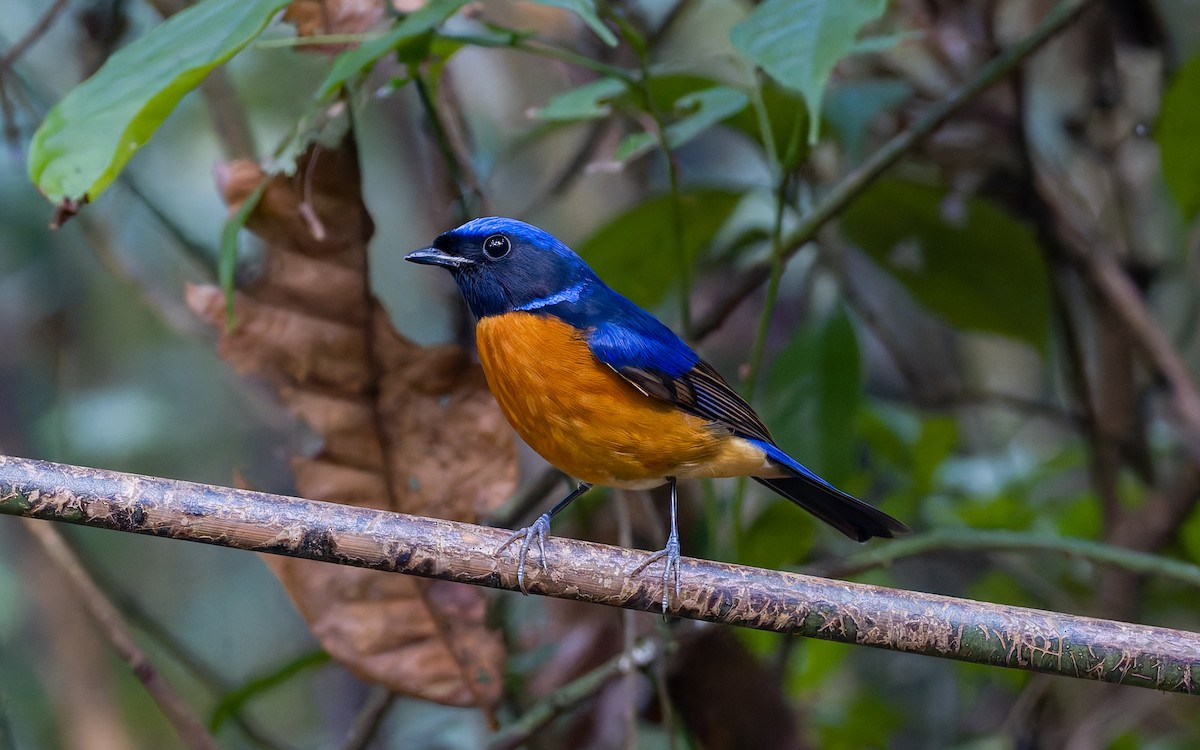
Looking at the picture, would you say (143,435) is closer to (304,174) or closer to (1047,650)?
(304,174)

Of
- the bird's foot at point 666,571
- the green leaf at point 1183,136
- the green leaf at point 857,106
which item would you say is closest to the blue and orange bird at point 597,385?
the bird's foot at point 666,571

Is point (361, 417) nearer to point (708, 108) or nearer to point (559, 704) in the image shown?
point (559, 704)

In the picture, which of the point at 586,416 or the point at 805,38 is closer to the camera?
the point at 805,38

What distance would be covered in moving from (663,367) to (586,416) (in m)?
0.22

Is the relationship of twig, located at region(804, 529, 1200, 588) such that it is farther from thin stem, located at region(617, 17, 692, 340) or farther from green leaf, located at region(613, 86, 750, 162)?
green leaf, located at region(613, 86, 750, 162)

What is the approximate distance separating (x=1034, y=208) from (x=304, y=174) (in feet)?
7.41

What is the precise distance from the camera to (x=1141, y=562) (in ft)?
8.20

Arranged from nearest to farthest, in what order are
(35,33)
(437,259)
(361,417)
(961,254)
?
(361,417), (437,259), (35,33), (961,254)

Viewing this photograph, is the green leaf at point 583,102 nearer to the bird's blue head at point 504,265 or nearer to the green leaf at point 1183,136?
the bird's blue head at point 504,265

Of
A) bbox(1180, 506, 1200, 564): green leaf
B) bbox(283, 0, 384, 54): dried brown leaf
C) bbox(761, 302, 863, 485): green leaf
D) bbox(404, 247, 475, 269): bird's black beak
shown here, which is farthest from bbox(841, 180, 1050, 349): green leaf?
bbox(283, 0, 384, 54): dried brown leaf

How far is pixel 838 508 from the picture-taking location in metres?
2.71

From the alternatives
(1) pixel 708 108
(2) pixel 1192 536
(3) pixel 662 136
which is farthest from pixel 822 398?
(2) pixel 1192 536

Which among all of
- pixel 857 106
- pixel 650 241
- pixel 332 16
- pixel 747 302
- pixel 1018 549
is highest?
pixel 332 16

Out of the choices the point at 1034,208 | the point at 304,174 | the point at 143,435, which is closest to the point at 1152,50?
the point at 1034,208
